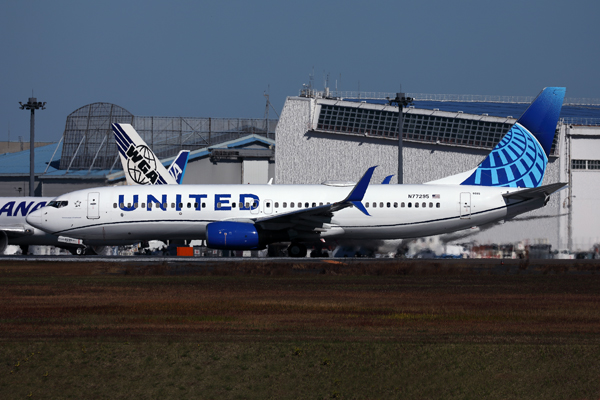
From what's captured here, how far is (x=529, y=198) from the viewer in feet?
111

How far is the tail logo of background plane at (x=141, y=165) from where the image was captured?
48656 mm

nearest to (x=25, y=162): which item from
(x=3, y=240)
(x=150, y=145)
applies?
(x=150, y=145)

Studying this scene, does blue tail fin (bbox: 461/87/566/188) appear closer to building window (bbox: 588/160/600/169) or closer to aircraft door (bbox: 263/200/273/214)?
aircraft door (bbox: 263/200/273/214)

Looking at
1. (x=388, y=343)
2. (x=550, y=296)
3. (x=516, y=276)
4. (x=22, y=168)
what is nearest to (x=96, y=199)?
(x=516, y=276)

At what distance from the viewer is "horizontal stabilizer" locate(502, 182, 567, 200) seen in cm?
3289

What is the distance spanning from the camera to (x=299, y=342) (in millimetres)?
12250

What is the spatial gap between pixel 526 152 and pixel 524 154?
17 cm

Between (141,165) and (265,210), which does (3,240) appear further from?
(265,210)

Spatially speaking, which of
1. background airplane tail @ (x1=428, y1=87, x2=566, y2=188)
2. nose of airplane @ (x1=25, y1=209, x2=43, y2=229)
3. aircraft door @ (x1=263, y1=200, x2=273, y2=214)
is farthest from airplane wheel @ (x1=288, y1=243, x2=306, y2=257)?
nose of airplane @ (x1=25, y1=209, x2=43, y2=229)

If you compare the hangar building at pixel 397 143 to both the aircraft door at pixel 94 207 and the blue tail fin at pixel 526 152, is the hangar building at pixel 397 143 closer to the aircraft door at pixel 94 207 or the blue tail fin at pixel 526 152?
the blue tail fin at pixel 526 152

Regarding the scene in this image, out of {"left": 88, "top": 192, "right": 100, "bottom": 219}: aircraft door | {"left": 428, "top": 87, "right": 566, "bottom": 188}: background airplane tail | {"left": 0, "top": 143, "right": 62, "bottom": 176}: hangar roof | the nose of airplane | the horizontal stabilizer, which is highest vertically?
{"left": 0, "top": 143, "right": 62, "bottom": 176}: hangar roof

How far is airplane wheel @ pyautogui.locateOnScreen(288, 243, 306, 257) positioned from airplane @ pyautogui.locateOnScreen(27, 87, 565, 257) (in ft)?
0.16

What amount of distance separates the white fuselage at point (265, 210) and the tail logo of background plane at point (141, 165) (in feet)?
41.0

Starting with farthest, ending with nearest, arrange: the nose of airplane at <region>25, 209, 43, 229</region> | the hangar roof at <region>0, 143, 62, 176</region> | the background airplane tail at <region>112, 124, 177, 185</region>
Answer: the hangar roof at <region>0, 143, 62, 176</region> → the background airplane tail at <region>112, 124, 177, 185</region> → the nose of airplane at <region>25, 209, 43, 229</region>
